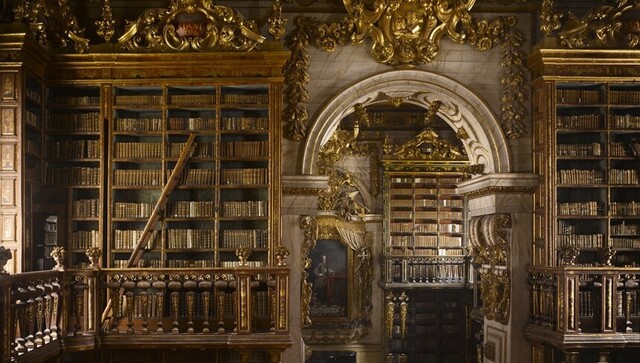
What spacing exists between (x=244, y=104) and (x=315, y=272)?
5.84 meters

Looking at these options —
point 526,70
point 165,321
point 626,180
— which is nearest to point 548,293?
point 626,180

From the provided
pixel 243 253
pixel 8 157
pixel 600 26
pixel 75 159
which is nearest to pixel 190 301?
pixel 243 253

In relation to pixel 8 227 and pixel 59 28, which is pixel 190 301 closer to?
pixel 8 227

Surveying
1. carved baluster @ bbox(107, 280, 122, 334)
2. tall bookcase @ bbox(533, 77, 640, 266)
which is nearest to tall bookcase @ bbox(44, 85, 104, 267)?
carved baluster @ bbox(107, 280, 122, 334)

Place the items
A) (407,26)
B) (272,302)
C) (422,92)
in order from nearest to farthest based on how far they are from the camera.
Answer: (272,302)
(407,26)
(422,92)

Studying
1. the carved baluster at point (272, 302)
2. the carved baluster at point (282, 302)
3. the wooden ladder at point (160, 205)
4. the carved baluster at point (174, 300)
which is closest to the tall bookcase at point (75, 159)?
the wooden ladder at point (160, 205)

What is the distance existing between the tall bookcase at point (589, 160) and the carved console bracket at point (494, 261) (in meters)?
0.36

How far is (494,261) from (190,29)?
4356mm

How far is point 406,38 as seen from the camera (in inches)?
379

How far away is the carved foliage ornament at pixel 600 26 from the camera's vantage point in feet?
30.4

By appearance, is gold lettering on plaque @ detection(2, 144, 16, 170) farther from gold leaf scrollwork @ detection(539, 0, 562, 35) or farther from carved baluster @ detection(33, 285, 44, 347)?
gold leaf scrollwork @ detection(539, 0, 562, 35)

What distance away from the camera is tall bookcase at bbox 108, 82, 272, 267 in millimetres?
9133

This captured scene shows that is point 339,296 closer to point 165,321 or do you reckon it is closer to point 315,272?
point 315,272

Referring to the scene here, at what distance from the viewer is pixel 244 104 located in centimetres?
923
